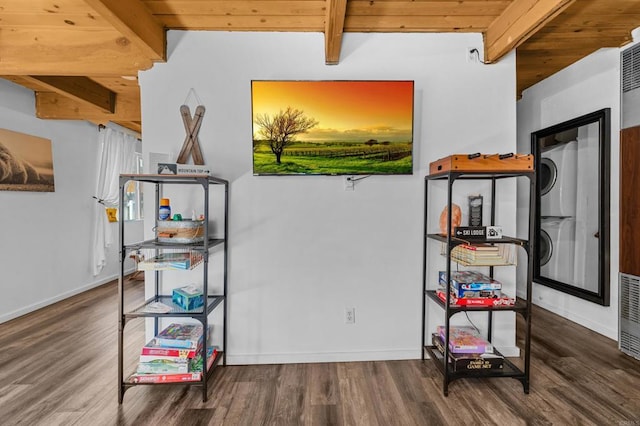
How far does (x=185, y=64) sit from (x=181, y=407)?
2.30m

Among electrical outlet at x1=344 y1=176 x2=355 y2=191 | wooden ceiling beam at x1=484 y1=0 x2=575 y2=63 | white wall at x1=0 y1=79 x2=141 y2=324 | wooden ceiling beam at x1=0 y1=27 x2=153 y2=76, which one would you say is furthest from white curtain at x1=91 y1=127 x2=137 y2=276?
wooden ceiling beam at x1=484 y1=0 x2=575 y2=63

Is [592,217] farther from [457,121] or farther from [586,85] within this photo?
[457,121]

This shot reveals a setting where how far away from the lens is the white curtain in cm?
448

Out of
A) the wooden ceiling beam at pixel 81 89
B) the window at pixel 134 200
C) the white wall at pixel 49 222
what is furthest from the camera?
the window at pixel 134 200

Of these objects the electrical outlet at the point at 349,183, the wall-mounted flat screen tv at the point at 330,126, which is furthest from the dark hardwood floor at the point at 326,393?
the wall-mounted flat screen tv at the point at 330,126

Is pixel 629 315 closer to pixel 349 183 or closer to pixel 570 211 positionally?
pixel 570 211

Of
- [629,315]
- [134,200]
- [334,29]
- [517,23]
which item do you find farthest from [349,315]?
[134,200]

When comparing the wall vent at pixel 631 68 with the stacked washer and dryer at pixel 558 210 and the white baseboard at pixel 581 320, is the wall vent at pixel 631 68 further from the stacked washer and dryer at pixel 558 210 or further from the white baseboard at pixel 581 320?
the white baseboard at pixel 581 320

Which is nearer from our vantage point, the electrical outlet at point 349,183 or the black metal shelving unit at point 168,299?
the black metal shelving unit at point 168,299

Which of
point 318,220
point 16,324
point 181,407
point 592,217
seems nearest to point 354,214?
point 318,220

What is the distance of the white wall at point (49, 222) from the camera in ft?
10.9

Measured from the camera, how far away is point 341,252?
7.95 ft

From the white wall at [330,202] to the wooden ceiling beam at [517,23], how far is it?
111mm

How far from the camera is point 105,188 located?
4648mm
